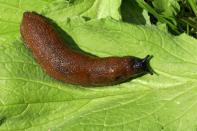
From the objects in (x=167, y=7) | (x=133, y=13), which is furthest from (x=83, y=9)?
(x=167, y=7)

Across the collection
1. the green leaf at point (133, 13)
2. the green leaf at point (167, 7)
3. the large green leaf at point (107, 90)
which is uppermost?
the green leaf at point (167, 7)

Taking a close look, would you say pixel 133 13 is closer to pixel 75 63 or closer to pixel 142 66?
pixel 142 66

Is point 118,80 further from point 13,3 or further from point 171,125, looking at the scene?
point 13,3

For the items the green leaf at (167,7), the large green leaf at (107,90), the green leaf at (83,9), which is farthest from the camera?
the green leaf at (167,7)

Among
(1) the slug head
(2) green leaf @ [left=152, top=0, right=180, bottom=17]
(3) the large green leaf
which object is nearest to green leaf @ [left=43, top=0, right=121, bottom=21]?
(3) the large green leaf

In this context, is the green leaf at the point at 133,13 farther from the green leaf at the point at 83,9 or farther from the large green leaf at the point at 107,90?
the large green leaf at the point at 107,90

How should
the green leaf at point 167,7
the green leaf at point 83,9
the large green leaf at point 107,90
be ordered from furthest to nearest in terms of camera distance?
the green leaf at point 167,7 < the green leaf at point 83,9 < the large green leaf at point 107,90

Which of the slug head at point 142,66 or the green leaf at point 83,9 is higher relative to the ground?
the green leaf at point 83,9

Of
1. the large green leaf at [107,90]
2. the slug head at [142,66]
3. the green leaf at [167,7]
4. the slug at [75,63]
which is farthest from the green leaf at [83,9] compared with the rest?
the slug head at [142,66]
